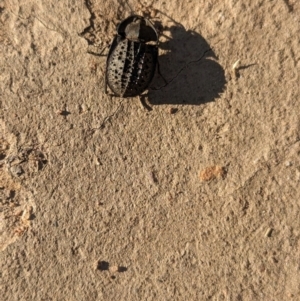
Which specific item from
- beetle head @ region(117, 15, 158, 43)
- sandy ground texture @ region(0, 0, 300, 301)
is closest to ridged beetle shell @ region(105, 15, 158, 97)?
beetle head @ region(117, 15, 158, 43)

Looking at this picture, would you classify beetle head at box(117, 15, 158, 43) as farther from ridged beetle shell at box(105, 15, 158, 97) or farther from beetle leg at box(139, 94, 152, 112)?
beetle leg at box(139, 94, 152, 112)

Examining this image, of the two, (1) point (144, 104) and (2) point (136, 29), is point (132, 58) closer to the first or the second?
(2) point (136, 29)

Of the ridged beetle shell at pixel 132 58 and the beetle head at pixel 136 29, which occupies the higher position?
the beetle head at pixel 136 29

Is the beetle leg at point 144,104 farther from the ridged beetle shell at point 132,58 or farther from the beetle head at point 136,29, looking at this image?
the beetle head at point 136,29

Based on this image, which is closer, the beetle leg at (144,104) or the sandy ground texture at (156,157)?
the sandy ground texture at (156,157)

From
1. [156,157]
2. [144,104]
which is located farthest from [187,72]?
[156,157]

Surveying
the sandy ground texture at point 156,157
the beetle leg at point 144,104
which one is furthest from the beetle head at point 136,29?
the beetle leg at point 144,104
